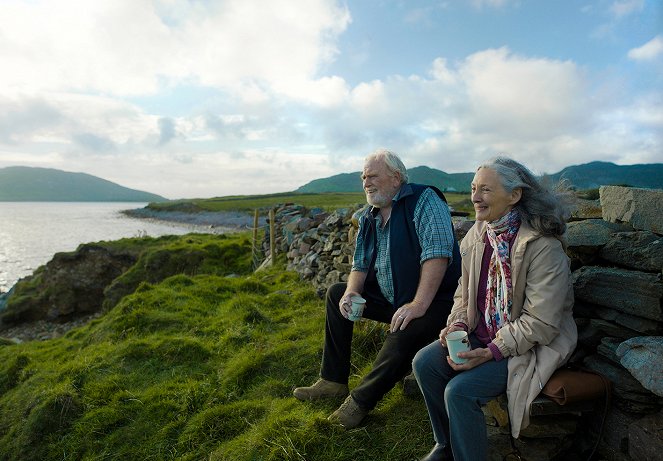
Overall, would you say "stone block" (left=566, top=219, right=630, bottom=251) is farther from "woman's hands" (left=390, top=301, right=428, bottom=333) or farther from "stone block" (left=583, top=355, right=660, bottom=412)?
"woman's hands" (left=390, top=301, right=428, bottom=333)

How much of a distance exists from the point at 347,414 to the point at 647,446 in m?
2.18

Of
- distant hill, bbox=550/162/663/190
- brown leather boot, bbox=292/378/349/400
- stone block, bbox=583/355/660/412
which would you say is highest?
distant hill, bbox=550/162/663/190

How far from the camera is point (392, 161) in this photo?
168 inches

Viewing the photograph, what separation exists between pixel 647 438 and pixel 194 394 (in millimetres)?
4617

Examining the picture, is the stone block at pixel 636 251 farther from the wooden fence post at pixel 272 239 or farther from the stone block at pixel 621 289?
the wooden fence post at pixel 272 239

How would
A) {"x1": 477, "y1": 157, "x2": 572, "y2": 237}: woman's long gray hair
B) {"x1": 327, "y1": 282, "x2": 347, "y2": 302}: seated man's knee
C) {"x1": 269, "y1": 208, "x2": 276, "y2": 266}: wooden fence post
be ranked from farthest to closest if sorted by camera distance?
{"x1": 269, "y1": 208, "x2": 276, "y2": 266}: wooden fence post < {"x1": 327, "y1": 282, "x2": 347, "y2": 302}: seated man's knee < {"x1": 477, "y1": 157, "x2": 572, "y2": 237}: woman's long gray hair

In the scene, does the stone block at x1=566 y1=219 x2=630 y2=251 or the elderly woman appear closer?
the elderly woman

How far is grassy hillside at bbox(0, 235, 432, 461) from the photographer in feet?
12.1

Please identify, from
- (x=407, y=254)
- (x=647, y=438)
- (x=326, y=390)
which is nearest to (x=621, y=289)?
(x=647, y=438)

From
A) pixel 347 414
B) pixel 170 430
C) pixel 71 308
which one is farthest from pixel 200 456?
pixel 71 308

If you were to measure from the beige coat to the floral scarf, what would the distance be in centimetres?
5

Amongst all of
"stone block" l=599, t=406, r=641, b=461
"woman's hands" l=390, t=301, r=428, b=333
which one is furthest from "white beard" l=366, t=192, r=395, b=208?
"stone block" l=599, t=406, r=641, b=461

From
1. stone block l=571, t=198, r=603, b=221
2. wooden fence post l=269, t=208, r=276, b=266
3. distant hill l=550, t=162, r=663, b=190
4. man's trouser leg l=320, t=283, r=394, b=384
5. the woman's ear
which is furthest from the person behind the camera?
wooden fence post l=269, t=208, r=276, b=266

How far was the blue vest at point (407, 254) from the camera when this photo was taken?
13.0 feet
